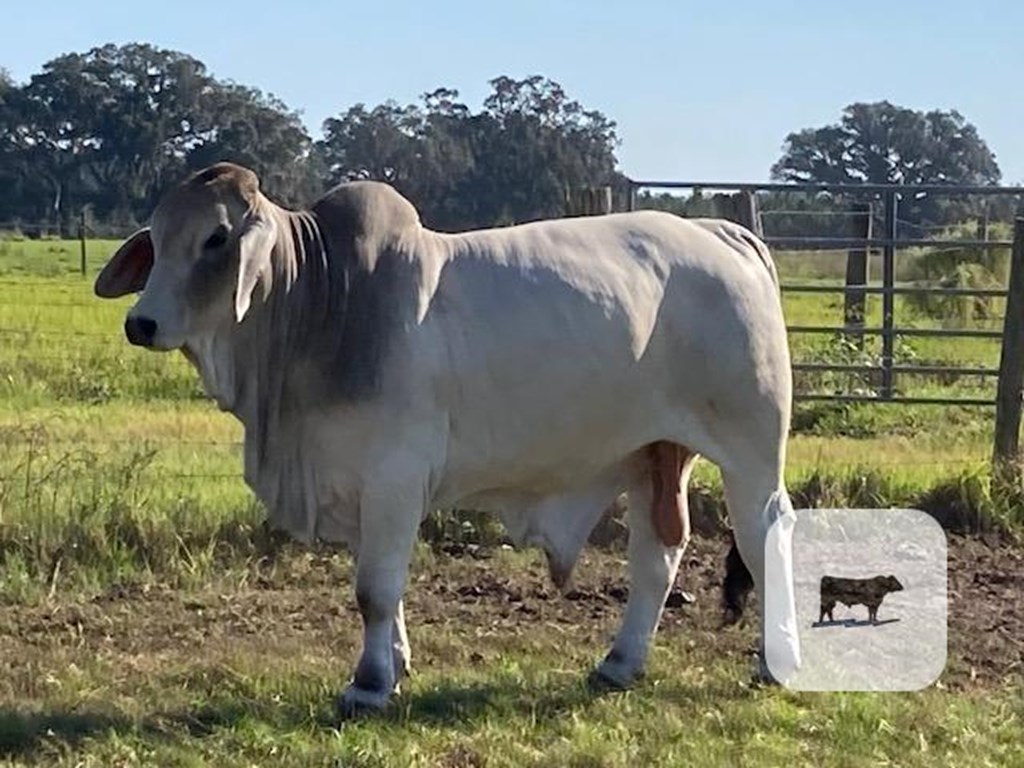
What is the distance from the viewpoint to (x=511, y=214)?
22734 mm

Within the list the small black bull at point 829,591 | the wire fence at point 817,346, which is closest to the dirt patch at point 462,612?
the small black bull at point 829,591

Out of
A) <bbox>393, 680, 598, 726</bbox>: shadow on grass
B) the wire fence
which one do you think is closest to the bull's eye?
<bbox>393, 680, 598, 726</bbox>: shadow on grass

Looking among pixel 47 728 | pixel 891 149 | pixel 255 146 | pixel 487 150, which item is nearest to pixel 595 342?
pixel 47 728

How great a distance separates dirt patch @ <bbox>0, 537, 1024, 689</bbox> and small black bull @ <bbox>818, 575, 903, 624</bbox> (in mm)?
317

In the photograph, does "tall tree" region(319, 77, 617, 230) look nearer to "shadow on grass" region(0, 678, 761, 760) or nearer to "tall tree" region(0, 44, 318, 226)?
"tall tree" region(0, 44, 318, 226)

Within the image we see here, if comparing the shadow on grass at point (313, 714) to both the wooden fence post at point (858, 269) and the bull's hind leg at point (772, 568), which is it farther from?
the wooden fence post at point (858, 269)

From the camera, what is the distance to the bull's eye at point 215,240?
5.72 m

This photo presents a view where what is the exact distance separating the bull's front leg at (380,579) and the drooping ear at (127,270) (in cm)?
111

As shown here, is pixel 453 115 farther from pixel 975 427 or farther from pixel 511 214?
pixel 975 427

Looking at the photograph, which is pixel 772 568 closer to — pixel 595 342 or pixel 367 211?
pixel 595 342

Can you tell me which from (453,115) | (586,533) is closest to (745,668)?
(586,533)

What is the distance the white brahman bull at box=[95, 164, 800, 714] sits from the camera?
582cm
